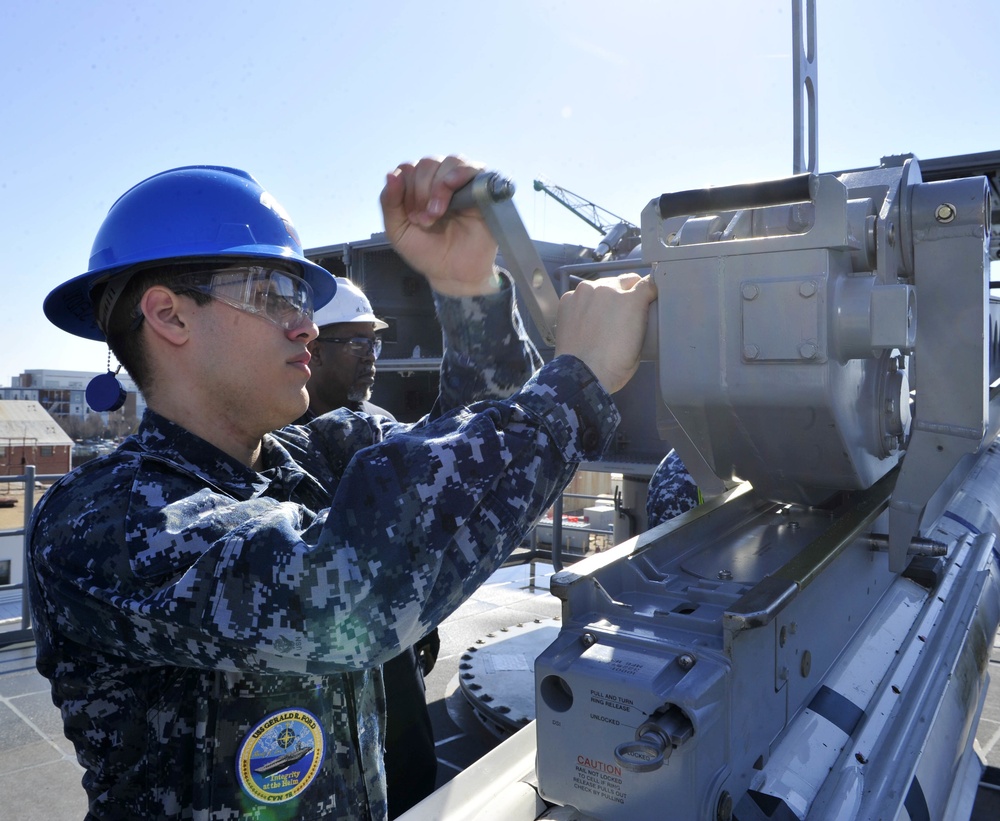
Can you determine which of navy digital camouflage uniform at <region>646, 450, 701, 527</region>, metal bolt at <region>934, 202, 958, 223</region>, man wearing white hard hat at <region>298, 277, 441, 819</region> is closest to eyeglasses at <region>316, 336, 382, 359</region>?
man wearing white hard hat at <region>298, 277, 441, 819</region>

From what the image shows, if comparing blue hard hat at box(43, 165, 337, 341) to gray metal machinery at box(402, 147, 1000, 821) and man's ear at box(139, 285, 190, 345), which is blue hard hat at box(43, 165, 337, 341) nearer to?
man's ear at box(139, 285, 190, 345)

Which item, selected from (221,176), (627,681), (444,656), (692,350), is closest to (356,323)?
(444,656)

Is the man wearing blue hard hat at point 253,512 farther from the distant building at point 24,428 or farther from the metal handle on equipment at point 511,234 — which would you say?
the distant building at point 24,428

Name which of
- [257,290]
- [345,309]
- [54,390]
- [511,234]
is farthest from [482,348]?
[54,390]

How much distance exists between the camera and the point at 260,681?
4.21ft

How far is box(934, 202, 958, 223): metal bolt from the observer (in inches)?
59.0

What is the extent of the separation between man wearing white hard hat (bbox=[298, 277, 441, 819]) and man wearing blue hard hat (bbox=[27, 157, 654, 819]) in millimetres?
Answer: 1150

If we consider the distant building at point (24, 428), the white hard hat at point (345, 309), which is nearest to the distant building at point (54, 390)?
the distant building at point (24, 428)

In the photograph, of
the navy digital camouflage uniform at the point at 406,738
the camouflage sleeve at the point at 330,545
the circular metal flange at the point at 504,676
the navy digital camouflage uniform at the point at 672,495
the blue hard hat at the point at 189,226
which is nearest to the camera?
the camouflage sleeve at the point at 330,545

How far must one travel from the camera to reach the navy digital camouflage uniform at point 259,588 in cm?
101

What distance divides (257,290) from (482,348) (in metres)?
0.55

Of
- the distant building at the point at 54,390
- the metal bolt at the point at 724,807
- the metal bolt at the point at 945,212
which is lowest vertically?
the distant building at the point at 54,390

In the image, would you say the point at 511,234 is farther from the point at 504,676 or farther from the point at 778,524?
the point at 504,676

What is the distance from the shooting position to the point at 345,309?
4.35 m
